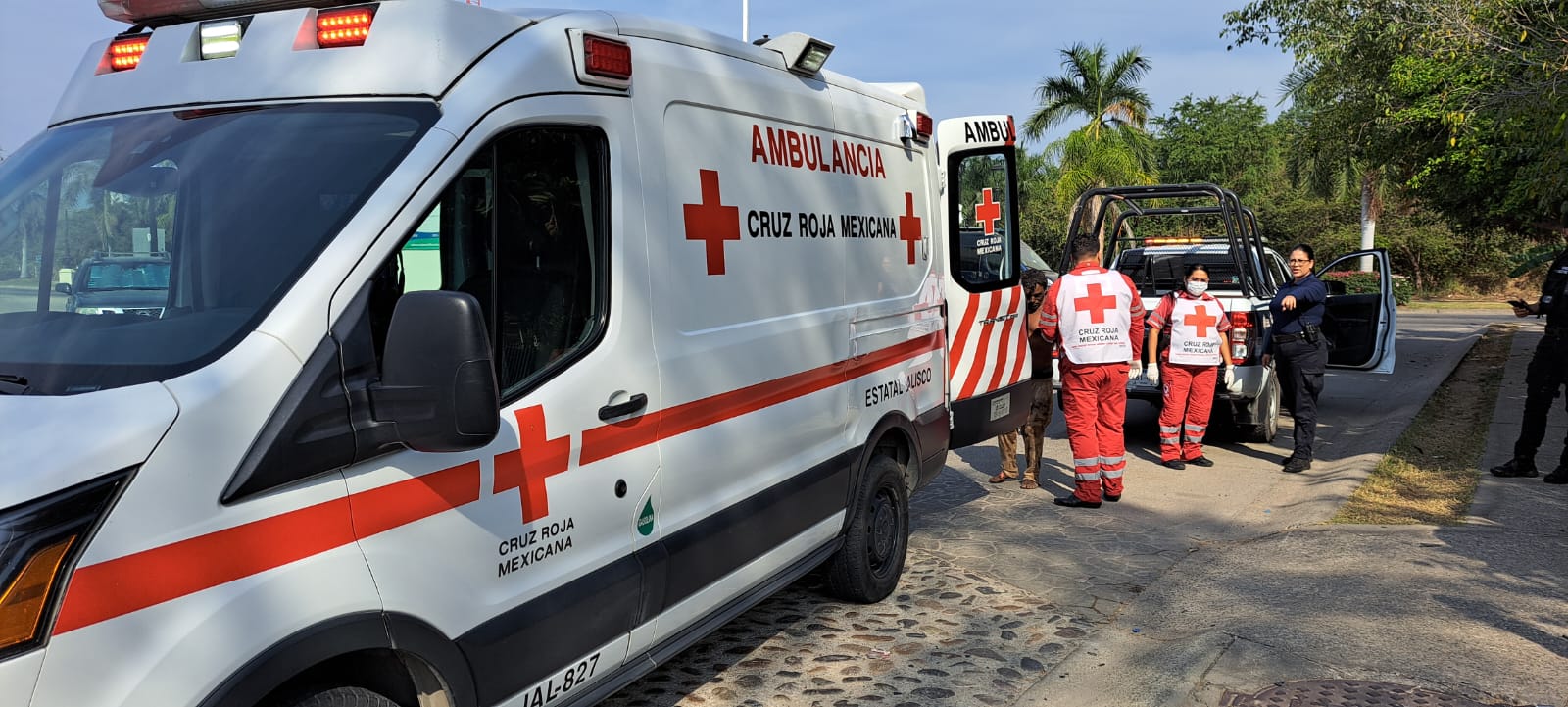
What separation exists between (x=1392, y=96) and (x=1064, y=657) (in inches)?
518

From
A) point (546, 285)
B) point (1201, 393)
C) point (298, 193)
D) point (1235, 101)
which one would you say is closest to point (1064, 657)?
point (546, 285)

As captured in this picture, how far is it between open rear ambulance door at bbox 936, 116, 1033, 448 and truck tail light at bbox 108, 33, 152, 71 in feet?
13.0

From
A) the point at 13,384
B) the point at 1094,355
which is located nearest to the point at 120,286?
the point at 13,384

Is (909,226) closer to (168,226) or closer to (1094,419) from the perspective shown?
(1094,419)

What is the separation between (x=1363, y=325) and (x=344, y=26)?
1041cm

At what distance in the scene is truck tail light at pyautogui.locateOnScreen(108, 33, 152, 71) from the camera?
325 cm

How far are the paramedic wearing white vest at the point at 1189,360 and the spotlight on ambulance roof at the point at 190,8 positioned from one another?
732 centimetres

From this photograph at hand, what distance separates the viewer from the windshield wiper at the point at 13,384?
2.32 meters

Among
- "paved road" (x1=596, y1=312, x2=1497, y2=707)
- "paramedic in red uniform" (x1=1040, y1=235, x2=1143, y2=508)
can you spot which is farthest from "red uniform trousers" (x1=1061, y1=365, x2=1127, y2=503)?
"paved road" (x1=596, y1=312, x2=1497, y2=707)

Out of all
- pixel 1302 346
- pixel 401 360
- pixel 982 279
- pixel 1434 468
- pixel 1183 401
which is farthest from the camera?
pixel 1183 401

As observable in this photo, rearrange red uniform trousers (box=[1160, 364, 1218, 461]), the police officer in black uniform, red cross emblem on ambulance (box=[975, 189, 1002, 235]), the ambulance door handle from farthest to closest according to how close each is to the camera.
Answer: red uniform trousers (box=[1160, 364, 1218, 461]) → the police officer in black uniform → red cross emblem on ambulance (box=[975, 189, 1002, 235]) → the ambulance door handle

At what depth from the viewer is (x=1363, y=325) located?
36.5 ft

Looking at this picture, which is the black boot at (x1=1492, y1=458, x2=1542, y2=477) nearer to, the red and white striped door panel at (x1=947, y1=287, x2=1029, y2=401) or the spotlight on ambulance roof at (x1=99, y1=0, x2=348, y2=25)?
the red and white striped door panel at (x1=947, y1=287, x2=1029, y2=401)

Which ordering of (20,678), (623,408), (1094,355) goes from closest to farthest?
(20,678) → (623,408) → (1094,355)
